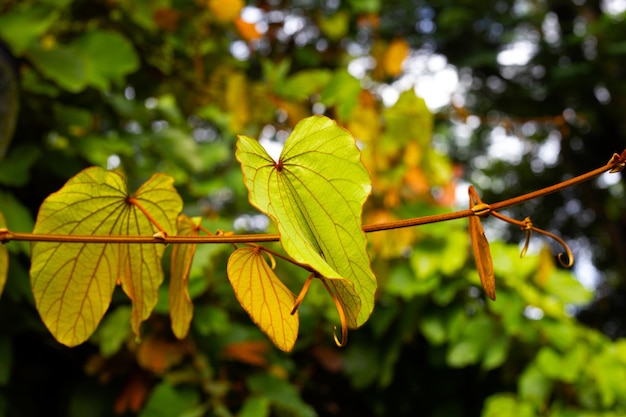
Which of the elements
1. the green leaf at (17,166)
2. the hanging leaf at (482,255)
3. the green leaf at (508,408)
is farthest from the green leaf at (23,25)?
the green leaf at (508,408)

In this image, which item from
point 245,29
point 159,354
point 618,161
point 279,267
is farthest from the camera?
point 245,29

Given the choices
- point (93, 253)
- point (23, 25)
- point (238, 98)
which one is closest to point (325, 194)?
point (93, 253)

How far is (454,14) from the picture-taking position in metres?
1.90

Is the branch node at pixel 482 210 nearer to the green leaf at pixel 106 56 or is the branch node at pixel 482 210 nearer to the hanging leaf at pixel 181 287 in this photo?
the hanging leaf at pixel 181 287

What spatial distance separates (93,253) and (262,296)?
0.11 meters

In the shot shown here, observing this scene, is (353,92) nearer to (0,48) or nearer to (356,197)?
(0,48)

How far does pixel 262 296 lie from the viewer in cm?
27

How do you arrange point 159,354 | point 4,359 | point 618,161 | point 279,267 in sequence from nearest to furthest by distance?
point 618,161, point 4,359, point 159,354, point 279,267

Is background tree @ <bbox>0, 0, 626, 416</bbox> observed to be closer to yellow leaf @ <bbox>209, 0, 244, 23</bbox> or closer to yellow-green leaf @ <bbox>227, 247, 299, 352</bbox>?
yellow leaf @ <bbox>209, 0, 244, 23</bbox>

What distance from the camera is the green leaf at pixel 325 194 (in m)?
0.26

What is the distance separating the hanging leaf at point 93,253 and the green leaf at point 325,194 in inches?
3.0

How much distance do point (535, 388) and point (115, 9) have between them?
3.12 ft

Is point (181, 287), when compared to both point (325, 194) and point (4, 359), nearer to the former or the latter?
point (325, 194)

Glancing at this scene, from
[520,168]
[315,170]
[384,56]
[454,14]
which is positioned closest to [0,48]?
[315,170]
